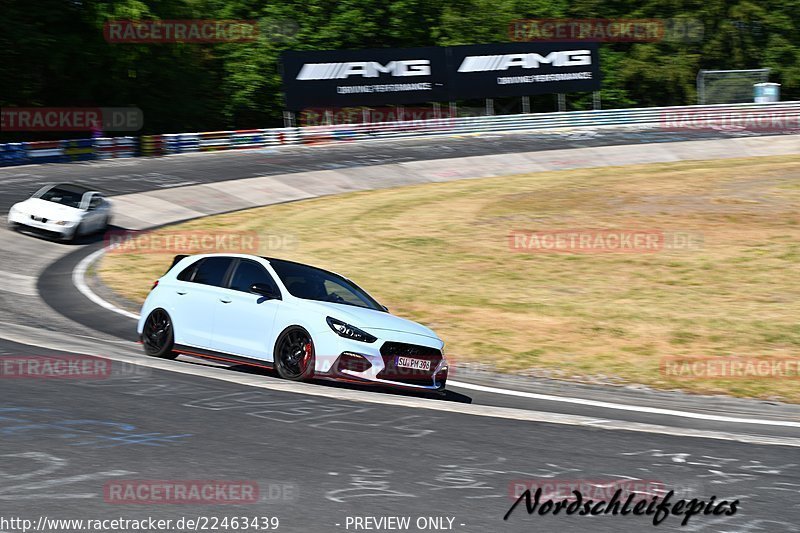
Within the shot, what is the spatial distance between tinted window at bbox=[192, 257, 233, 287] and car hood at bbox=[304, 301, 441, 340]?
4.77ft

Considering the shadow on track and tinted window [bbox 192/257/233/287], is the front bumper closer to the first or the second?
the shadow on track

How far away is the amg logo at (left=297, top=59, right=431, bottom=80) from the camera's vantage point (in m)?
46.1

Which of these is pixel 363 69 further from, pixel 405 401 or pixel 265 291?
pixel 405 401

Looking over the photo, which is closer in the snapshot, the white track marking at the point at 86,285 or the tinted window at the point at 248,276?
the tinted window at the point at 248,276

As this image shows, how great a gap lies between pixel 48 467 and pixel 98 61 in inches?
1841

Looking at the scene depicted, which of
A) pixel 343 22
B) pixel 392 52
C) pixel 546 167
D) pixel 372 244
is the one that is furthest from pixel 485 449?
pixel 343 22

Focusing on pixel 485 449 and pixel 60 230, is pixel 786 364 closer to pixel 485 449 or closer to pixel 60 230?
pixel 485 449

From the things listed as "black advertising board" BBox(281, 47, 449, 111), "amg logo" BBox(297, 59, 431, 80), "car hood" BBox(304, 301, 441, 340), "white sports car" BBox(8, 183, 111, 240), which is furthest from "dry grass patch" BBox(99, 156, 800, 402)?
"amg logo" BBox(297, 59, 431, 80)

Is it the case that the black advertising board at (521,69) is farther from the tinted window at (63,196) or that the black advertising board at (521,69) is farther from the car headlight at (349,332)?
the car headlight at (349,332)

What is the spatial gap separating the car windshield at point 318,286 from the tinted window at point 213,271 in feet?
1.79

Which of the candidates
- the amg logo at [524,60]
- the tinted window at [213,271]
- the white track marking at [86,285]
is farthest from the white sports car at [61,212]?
the amg logo at [524,60]

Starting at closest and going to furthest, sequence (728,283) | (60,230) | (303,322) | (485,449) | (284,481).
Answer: (284,481) → (485,449) → (303,322) → (728,283) → (60,230)

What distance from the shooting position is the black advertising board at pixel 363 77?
1804 inches

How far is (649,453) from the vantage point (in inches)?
301
